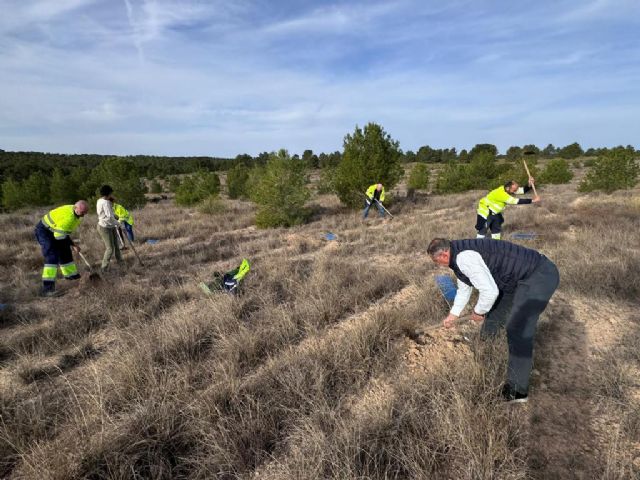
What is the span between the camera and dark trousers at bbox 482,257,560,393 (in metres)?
2.59

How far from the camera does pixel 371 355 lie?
3287mm

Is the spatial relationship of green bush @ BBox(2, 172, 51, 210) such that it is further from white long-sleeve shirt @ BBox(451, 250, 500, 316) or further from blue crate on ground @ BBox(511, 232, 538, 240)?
white long-sleeve shirt @ BBox(451, 250, 500, 316)

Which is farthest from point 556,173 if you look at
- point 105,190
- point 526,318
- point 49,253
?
point 49,253

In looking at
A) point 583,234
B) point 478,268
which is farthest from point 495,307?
point 583,234

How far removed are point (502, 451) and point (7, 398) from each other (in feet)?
13.3

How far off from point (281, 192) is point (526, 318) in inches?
404

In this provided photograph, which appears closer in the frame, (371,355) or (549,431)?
(549,431)

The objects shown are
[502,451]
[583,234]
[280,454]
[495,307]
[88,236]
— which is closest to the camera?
[502,451]

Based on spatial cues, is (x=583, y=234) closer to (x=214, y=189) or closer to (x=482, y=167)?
(x=482, y=167)

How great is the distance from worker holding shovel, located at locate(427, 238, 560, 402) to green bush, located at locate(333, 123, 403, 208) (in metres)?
10.9

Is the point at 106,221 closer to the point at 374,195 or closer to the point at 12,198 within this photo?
the point at 374,195

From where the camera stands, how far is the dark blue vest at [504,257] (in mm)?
2691

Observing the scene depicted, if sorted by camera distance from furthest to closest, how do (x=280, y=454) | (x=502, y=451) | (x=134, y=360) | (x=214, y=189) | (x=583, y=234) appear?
(x=214, y=189) → (x=583, y=234) → (x=134, y=360) → (x=280, y=454) → (x=502, y=451)

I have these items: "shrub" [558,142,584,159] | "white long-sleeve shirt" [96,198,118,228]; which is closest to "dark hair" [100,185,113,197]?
"white long-sleeve shirt" [96,198,118,228]
